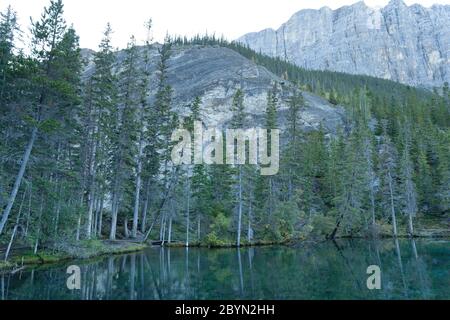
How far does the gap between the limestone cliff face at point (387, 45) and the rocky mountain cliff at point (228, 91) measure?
320ft

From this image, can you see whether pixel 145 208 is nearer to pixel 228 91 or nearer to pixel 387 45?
pixel 228 91

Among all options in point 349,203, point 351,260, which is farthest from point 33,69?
point 349,203

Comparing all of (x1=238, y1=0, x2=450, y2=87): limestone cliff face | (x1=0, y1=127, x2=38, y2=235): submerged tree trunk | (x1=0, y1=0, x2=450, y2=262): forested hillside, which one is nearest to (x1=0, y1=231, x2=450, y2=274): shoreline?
(x1=0, y1=0, x2=450, y2=262): forested hillside

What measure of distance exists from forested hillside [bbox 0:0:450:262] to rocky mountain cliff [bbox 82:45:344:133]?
8.12 metres

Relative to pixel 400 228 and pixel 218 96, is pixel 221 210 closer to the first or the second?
pixel 400 228

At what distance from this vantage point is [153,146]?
37.5 m

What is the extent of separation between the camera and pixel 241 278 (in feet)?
57.7

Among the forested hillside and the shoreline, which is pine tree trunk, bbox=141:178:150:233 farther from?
the shoreline

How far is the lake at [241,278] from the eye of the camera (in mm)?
13977

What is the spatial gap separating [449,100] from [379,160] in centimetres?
4565

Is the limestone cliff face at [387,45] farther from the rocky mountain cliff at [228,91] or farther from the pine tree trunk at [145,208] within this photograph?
the pine tree trunk at [145,208]

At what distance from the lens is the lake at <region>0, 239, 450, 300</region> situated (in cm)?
1398

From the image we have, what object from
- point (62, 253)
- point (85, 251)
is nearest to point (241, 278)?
point (85, 251)

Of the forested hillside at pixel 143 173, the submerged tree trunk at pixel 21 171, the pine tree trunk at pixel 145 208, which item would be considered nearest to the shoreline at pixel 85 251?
the forested hillside at pixel 143 173
